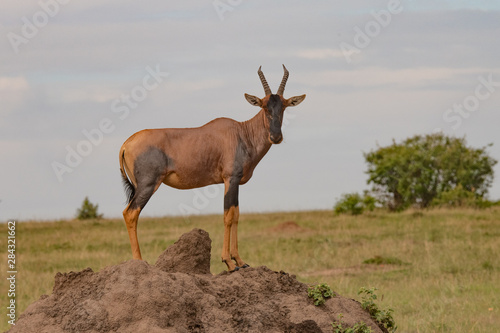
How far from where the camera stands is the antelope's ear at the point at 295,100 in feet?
23.3

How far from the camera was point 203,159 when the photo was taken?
7.00m

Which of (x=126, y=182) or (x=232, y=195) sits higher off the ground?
(x=126, y=182)

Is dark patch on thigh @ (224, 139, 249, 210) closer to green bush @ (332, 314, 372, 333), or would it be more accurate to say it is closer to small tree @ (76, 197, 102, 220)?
green bush @ (332, 314, 372, 333)

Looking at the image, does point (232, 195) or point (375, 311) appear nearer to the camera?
point (232, 195)

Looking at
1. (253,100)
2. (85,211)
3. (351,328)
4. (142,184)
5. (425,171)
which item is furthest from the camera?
(425,171)

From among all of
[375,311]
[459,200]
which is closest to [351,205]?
[459,200]

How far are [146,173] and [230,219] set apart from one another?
99cm

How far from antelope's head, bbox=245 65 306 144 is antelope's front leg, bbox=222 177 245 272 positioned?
64 centimetres

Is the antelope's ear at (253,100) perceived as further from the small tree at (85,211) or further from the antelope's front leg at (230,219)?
the small tree at (85,211)

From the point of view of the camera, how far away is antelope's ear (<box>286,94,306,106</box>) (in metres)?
7.11

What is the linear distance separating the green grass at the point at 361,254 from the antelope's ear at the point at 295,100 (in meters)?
4.89

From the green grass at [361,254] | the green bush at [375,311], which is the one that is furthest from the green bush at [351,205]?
the green bush at [375,311]

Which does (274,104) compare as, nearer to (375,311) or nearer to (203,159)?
(203,159)

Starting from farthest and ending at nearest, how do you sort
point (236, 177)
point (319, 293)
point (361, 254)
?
point (361, 254)
point (236, 177)
point (319, 293)
